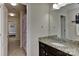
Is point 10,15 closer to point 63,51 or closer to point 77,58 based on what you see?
point 63,51

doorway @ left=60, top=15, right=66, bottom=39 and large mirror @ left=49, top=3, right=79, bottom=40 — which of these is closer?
large mirror @ left=49, top=3, right=79, bottom=40

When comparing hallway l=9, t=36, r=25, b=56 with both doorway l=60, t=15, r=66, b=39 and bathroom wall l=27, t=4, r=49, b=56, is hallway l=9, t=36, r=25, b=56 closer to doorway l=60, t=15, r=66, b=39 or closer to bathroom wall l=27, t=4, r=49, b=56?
bathroom wall l=27, t=4, r=49, b=56

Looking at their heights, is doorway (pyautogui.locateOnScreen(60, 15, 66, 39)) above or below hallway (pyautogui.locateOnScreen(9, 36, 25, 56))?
above

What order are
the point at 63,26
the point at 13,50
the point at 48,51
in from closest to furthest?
1. the point at 48,51
2. the point at 63,26
3. the point at 13,50

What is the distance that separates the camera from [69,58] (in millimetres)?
938

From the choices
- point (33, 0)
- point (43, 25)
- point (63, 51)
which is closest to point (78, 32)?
point (63, 51)

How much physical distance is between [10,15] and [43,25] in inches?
26.4

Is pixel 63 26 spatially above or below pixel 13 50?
above

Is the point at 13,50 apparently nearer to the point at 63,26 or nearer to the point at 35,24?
the point at 35,24

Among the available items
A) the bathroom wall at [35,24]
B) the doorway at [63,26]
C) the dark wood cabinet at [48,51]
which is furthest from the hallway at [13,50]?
the doorway at [63,26]

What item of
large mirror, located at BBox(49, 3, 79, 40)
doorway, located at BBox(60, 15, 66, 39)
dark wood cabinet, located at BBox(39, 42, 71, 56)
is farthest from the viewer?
doorway, located at BBox(60, 15, 66, 39)

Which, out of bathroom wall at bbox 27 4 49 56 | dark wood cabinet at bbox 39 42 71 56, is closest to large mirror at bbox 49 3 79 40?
bathroom wall at bbox 27 4 49 56

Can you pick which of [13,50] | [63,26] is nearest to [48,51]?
[63,26]

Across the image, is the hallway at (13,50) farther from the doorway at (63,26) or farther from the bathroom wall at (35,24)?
the doorway at (63,26)
